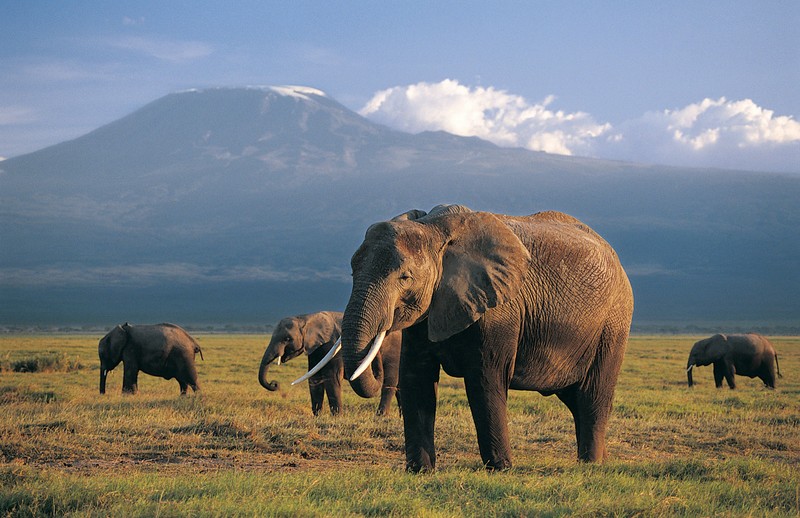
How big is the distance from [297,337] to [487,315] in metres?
10.4

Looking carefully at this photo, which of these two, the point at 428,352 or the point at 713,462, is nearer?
the point at 428,352

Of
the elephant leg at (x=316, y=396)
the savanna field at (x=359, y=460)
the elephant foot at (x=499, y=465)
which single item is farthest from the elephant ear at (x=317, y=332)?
the elephant foot at (x=499, y=465)

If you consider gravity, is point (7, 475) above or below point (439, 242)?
below

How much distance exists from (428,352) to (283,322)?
32.7 ft

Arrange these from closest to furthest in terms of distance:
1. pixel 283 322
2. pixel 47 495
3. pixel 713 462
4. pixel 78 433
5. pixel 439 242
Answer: pixel 47 495 → pixel 439 242 → pixel 713 462 → pixel 78 433 → pixel 283 322

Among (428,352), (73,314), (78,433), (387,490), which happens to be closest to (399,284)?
(428,352)

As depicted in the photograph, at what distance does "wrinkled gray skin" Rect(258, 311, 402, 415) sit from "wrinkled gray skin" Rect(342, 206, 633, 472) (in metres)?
8.03

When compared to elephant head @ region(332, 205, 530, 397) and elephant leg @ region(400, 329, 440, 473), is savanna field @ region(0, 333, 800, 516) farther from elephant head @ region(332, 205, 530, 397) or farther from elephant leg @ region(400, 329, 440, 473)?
elephant head @ region(332, 205, 530, 397)

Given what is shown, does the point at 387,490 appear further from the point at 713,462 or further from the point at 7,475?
the point at 713,462

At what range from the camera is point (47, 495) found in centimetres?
888

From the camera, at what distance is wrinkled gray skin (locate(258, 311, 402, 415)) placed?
19.0 m

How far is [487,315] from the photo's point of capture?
9.83 m

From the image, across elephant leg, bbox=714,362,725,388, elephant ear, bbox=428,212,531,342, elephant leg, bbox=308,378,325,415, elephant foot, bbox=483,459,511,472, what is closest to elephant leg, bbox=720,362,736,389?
elephant leg, bbox=714,362,725,388

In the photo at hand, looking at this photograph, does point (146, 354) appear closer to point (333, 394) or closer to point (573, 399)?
point (333, 394)
